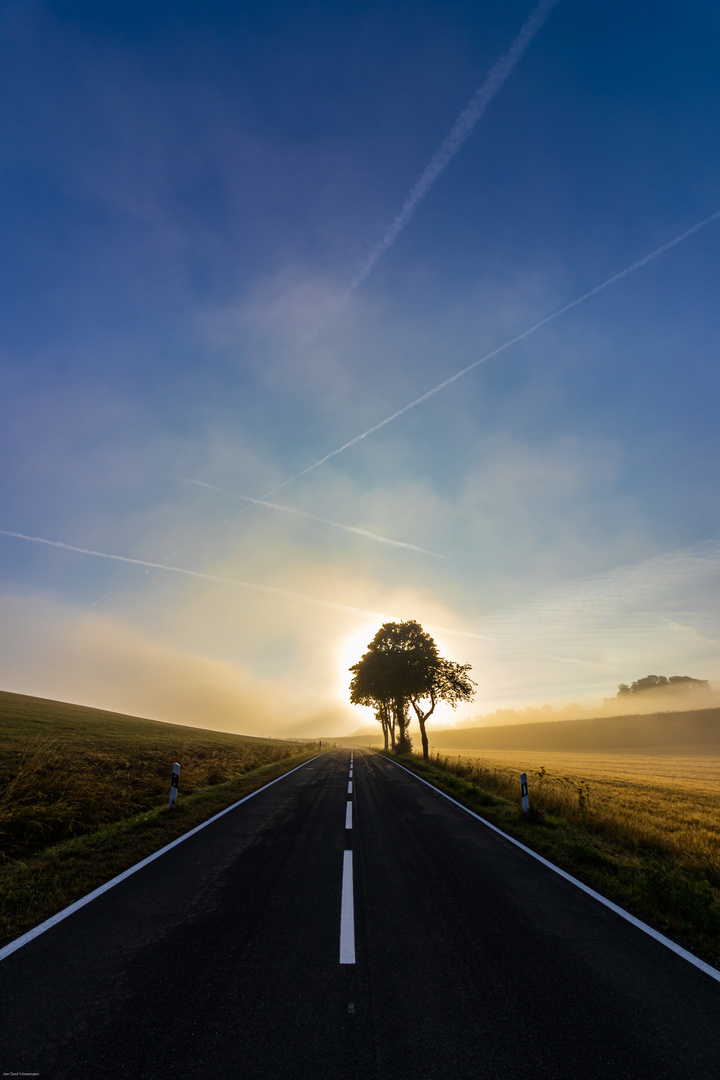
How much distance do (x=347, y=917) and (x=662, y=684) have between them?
168 m

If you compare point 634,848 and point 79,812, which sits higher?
point 79,812

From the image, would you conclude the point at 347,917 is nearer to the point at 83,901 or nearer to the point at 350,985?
the point at 350,985

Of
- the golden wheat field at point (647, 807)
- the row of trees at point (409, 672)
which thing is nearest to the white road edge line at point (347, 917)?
the golden wheat field at point (647, 807)

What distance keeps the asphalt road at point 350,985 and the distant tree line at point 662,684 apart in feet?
539

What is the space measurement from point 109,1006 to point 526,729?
382ft

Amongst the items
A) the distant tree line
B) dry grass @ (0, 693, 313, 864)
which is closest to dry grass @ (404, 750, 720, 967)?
dry grass @ (0, 693, 313, 864)

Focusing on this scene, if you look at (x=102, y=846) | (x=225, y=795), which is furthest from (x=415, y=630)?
(x=102, y=846)

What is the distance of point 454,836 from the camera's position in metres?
10.0

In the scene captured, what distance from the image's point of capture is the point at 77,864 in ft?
24.6

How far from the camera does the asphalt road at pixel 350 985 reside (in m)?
3.27

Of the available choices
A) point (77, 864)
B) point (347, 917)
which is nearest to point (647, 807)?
point (347, 917)

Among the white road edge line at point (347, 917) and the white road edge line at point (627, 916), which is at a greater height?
the white road edge line at point (347, 917)

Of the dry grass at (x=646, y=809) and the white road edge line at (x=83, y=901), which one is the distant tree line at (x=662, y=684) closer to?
the dry grass at (x=646, y=809)

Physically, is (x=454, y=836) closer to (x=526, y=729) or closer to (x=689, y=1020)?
(x=689, y=1020)
